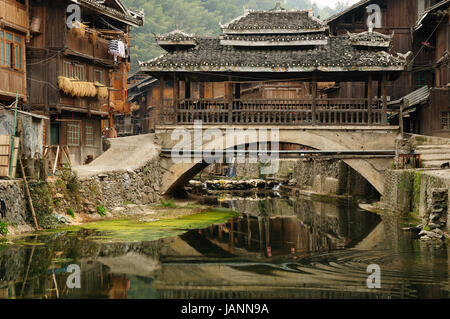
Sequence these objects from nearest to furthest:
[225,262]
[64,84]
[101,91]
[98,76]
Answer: [225,262] → [64,84] → [101,91] → [98,76]

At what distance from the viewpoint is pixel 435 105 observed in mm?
28391

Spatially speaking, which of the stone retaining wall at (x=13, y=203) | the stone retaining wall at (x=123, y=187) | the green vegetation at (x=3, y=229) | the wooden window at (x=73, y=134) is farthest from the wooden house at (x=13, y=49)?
the green vegetation at (x=3, y=229)

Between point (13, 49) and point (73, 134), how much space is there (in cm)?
606

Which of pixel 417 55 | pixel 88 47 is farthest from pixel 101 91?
pixel 417 55

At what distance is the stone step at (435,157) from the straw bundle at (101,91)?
16.5 meters

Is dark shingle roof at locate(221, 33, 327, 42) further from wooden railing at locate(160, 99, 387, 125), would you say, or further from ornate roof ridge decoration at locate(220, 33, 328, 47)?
wooden railing at locate(160, 99, 387, 125)

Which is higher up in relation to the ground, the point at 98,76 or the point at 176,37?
the point at 176,37

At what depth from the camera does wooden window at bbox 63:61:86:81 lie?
91.5 feet

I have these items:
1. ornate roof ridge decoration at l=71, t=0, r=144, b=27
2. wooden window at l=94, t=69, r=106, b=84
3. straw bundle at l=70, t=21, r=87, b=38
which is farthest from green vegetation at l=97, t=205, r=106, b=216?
wooden window at l=94, t=69, r=106, b=84

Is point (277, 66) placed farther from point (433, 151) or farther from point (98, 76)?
point (98, 76)

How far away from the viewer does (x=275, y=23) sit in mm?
26578

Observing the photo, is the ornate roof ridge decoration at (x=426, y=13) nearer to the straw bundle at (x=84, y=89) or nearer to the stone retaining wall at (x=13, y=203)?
the straw bundle at (x=84, y=89)
